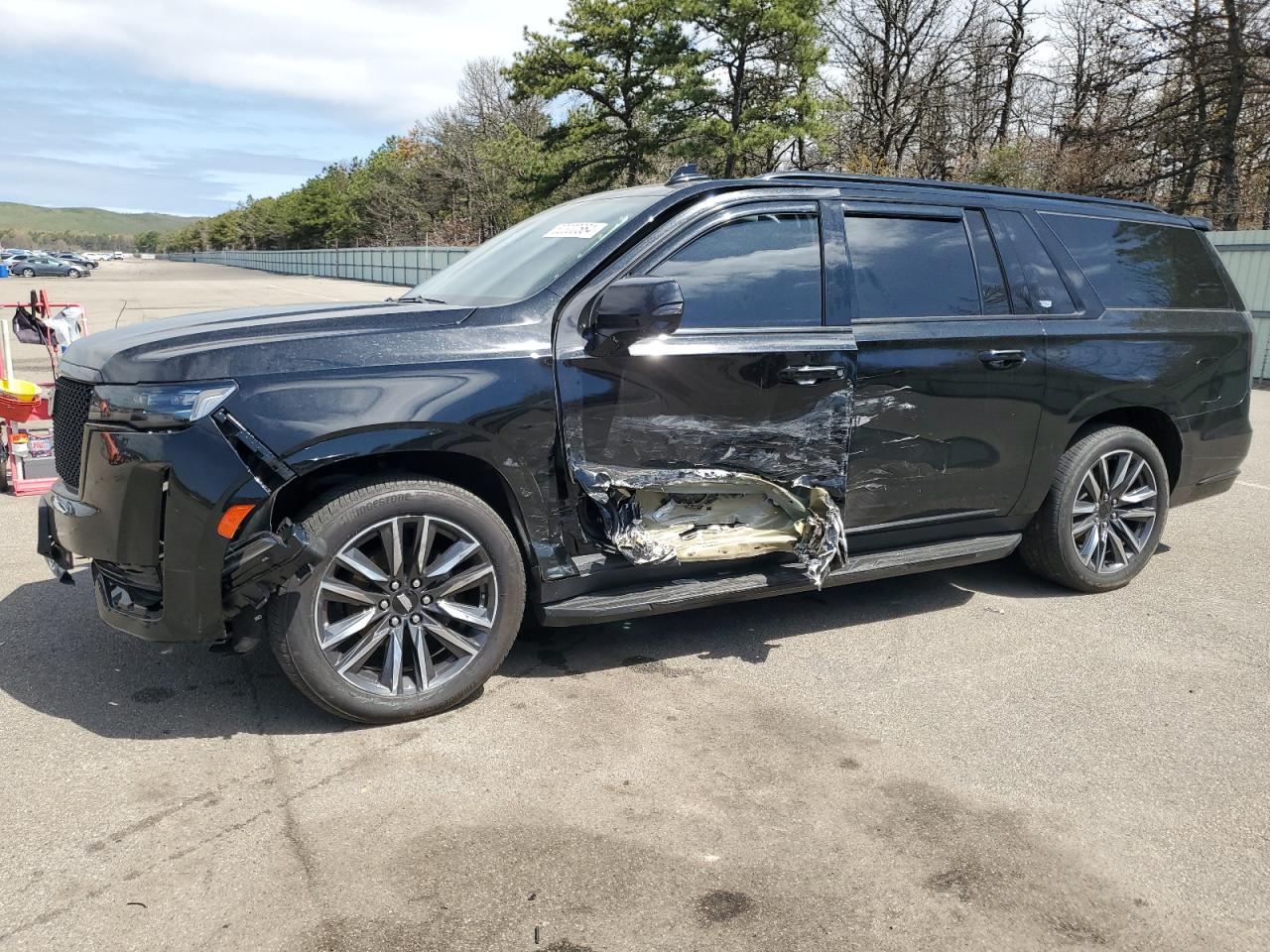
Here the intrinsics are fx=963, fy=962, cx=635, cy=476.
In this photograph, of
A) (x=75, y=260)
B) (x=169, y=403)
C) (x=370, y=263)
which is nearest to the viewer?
(x=169, y=403)

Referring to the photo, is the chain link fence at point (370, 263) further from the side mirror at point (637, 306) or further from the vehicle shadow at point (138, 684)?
the side mirror at point (637, 306)

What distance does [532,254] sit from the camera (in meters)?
4.11

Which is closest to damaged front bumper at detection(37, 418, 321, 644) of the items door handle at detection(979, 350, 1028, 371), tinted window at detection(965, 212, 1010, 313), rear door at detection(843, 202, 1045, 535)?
rear door at detection(843, 202, 1045, 535)

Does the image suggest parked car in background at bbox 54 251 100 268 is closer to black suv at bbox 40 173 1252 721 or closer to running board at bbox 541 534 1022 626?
black suv at bbox 40 173 1252 721

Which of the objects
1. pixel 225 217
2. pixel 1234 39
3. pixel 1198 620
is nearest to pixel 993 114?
pixel 1234 39

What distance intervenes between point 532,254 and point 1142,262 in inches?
125

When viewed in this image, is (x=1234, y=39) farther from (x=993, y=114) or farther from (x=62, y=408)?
(x=62, y=408)

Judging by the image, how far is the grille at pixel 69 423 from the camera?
330cm

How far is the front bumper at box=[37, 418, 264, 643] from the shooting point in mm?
3006

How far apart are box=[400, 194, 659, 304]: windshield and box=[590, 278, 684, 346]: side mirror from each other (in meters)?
0.36

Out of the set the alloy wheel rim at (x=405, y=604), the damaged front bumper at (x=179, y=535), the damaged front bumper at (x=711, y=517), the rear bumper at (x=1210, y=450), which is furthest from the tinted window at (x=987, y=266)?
the damaged front bumper at (x=179, y=535)

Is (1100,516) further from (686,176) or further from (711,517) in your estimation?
(686,176)

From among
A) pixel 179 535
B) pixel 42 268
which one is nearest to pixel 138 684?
pixel 179 535

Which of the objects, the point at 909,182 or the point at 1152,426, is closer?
the point at 909,182
